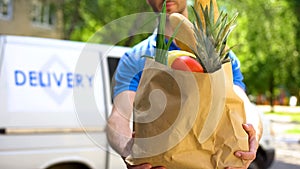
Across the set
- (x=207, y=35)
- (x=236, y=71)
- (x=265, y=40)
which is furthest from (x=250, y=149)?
(x=265, y=40)

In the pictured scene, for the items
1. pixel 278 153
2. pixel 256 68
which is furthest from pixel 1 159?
pixel 256 68

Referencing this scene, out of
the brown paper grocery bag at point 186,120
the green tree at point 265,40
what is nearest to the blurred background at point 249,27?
the green tree at point 265,40

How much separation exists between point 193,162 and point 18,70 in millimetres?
3818

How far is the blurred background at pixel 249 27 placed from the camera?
17.8 metres

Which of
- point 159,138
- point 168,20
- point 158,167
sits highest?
point 168,20

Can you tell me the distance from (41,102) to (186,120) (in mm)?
3860

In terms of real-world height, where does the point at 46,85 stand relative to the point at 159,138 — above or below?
below

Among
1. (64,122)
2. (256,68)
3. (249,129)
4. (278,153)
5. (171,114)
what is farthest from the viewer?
(256,68)

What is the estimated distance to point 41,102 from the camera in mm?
5137

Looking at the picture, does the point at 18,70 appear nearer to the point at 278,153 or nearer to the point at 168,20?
the point at 168,20

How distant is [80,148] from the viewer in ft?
18.3

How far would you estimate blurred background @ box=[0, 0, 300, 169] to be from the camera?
1784 cm

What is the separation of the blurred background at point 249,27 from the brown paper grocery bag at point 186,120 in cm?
604

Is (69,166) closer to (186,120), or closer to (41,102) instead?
(41,102)
